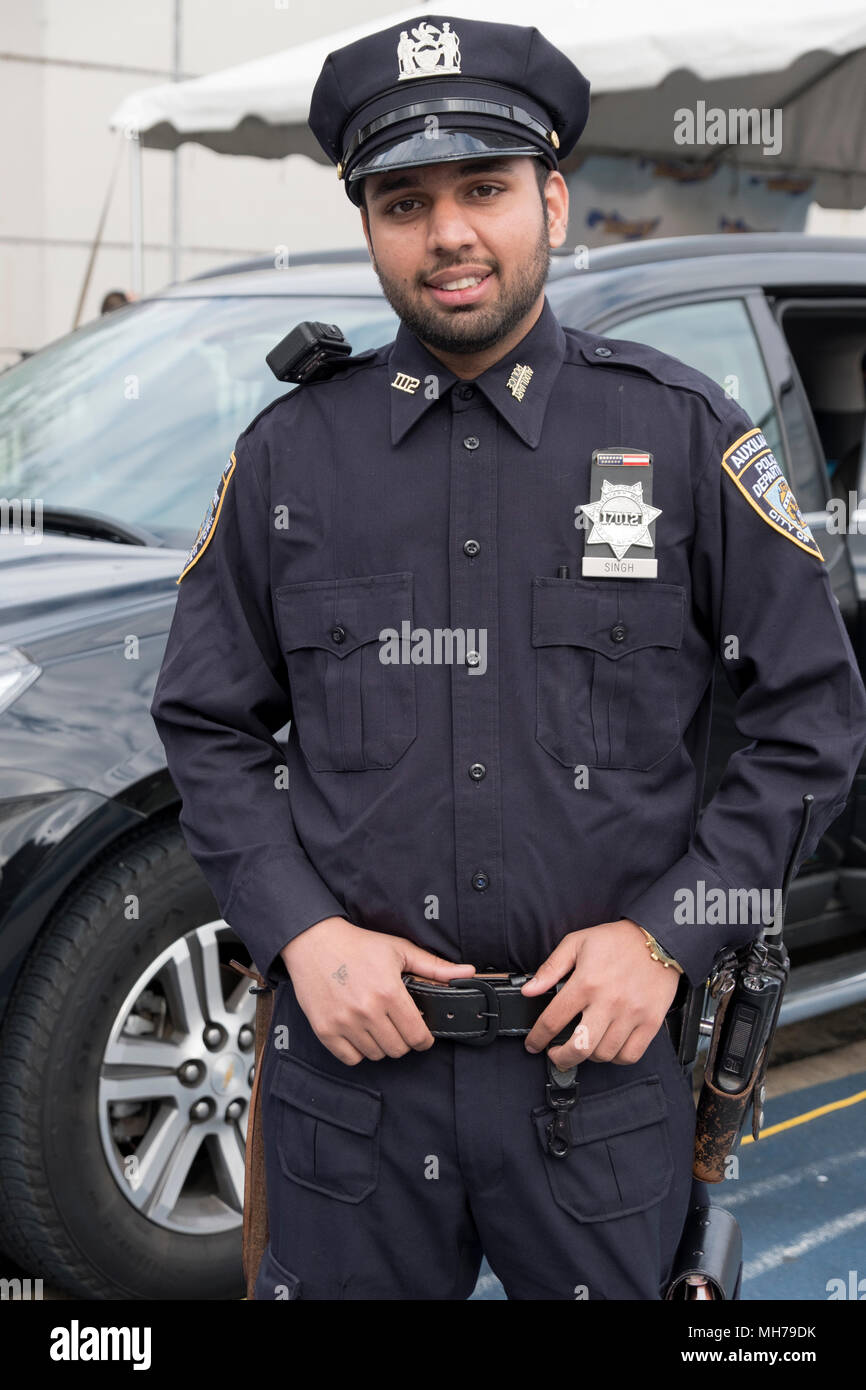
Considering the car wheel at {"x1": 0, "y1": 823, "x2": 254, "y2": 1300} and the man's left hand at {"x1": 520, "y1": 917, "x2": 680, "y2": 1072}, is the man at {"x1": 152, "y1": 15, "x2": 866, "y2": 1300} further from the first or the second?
the car wheel at {"x1": 0, "y1": 823, "x2": 254, "y2": 1300}

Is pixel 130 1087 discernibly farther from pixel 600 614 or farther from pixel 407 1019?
pixel 600 614

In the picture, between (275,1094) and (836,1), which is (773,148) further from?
(275,1094)

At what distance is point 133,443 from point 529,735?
169 centimetres

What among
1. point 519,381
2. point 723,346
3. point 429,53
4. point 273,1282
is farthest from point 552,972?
point 723,346

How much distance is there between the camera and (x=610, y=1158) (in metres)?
1.59

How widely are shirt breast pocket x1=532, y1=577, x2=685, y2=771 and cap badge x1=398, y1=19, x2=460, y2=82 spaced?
1.84ft

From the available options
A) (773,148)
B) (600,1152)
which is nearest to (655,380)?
(600,1152)

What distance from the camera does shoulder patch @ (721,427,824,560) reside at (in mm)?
1580

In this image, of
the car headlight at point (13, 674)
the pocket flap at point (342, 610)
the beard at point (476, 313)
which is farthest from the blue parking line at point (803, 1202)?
the beard at point (476, 313)

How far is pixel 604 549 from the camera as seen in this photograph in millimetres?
1583

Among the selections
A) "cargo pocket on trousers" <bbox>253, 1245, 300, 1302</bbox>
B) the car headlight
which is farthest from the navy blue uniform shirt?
the car headlight

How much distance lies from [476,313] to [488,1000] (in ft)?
2.40

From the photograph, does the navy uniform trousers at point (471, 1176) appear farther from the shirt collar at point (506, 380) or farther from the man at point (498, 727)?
the shirt collar at point (506, 380)

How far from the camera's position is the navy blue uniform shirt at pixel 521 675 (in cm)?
157
